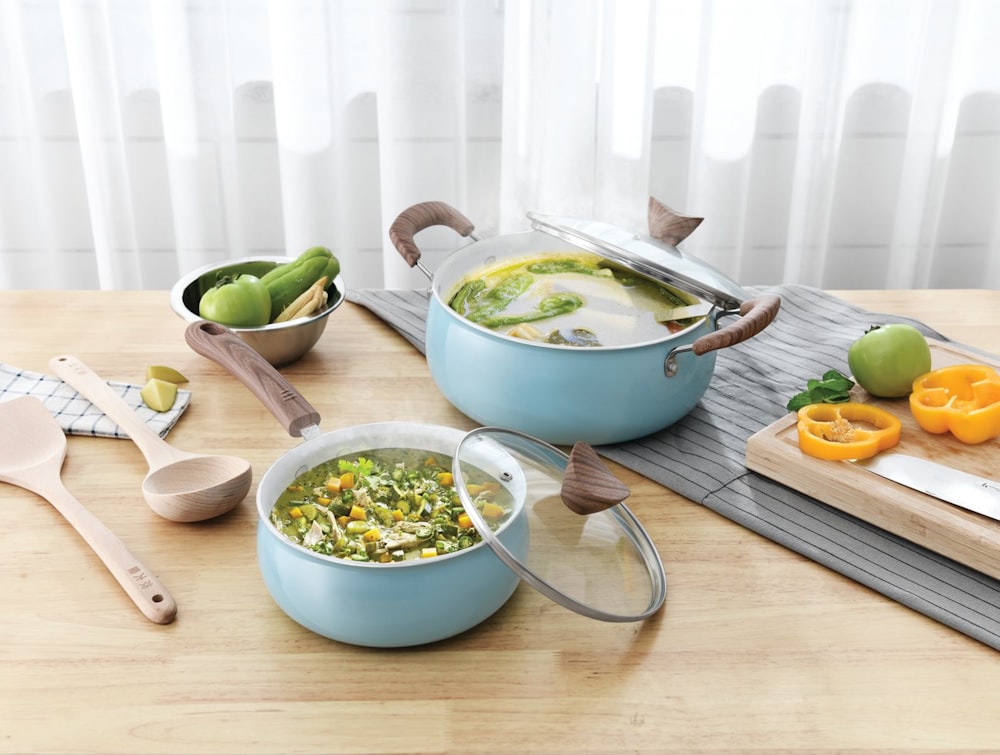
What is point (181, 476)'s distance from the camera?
1.07 m

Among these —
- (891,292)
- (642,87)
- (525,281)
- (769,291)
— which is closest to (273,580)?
(525,281)

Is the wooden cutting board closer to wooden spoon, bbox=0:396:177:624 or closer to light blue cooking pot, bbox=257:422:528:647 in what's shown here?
light blue cooking pot, bbox=257:422:528:647

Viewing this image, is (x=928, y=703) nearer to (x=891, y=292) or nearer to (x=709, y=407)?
(x=709, y=407)

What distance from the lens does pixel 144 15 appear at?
227cm

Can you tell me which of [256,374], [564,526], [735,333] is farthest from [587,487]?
[256,374]

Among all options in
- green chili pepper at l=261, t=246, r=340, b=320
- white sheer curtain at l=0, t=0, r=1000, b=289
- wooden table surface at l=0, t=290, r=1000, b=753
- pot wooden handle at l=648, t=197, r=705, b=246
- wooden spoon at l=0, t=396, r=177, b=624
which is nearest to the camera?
wooden table surface at l=0, t=290, r=1000, b=753

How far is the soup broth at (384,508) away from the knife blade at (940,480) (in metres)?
0.43

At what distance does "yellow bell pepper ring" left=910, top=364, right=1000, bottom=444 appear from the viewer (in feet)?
3.62

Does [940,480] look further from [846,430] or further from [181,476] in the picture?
[181,476]

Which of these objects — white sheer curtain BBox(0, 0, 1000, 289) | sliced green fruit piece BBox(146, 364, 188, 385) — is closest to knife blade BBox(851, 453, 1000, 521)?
sliced green fruit piece BBox(146, 364, 188, 385)

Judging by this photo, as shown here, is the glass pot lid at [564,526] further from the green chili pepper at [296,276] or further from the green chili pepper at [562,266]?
the green chili pepper at [296,276]

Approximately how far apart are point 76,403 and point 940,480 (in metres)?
0.99

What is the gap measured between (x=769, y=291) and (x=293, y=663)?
3.45ft

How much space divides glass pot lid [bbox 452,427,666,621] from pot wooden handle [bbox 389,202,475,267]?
16.7 inches
